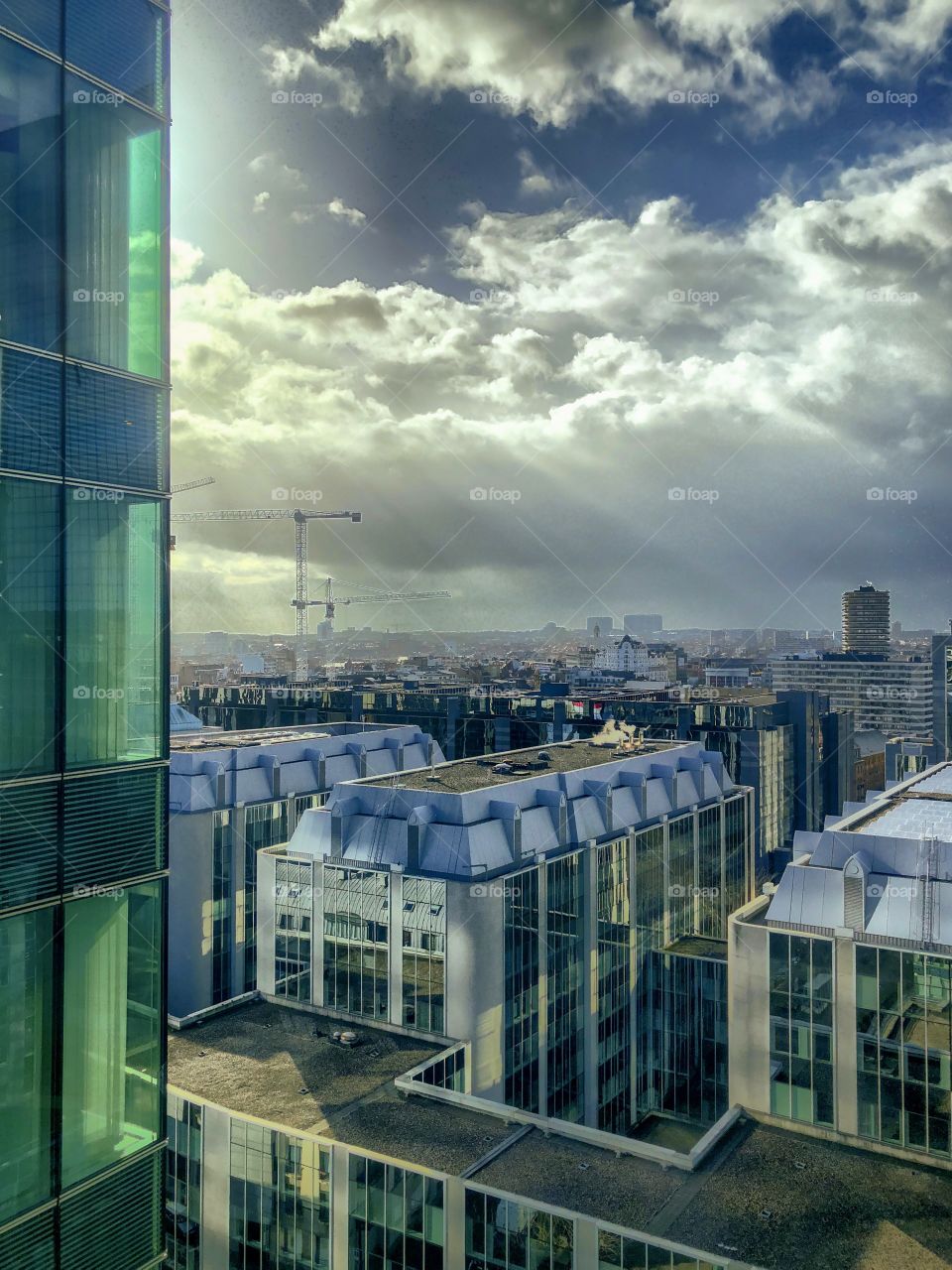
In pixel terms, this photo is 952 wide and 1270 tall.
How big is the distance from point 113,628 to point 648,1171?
474 inches

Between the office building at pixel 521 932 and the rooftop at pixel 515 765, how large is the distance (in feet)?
0.60

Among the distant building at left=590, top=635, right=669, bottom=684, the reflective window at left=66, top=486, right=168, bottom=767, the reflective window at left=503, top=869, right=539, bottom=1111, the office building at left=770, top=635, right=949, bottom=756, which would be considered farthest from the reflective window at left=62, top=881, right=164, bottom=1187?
the office building at left=770, top=635, right=949, bottom=756

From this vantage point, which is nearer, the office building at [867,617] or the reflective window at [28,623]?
the reflective window at [28,623]

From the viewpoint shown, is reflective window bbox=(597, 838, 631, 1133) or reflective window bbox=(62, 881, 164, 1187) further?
reflective window bbox=(597, 838, 631, 1133)

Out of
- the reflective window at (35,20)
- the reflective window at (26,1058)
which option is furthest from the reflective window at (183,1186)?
the reflective window at (35,20)

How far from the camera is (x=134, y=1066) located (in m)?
8.52

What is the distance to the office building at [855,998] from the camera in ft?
52.9

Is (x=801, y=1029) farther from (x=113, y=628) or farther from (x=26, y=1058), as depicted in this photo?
(x=113, y=628)

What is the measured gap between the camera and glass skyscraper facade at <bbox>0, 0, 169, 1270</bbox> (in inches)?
301

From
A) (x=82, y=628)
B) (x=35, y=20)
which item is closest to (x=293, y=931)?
(x=82, y=628)

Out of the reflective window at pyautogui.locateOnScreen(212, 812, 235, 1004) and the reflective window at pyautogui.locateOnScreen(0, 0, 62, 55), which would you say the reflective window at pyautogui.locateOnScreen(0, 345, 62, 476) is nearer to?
the reflective window at pyautogui.locateOnScreen(0, 0, 62, 55)

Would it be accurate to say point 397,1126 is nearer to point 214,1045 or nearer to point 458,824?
point 214,1045

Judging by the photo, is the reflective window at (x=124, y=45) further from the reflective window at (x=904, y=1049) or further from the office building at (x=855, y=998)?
the reflective window at (x=904, y=1049)

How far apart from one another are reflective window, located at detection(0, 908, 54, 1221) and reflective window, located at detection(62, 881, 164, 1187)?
20cm
